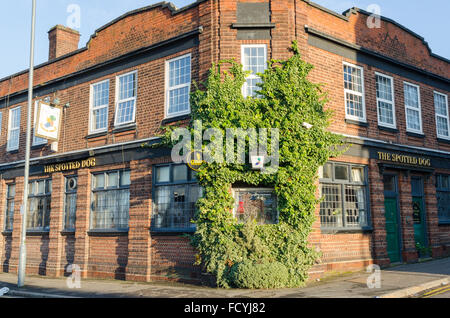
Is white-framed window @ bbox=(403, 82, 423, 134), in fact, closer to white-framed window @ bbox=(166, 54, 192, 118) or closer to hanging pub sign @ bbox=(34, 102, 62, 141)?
white-framed window @ bbox=(166, 54, 192, 118)

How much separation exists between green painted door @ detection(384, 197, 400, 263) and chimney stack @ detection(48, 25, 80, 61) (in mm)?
15663

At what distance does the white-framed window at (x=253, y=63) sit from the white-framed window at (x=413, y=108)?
23.0 feet

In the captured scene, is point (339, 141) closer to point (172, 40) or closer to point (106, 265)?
point (172, 40)

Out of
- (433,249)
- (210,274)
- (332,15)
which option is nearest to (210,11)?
(332,15)

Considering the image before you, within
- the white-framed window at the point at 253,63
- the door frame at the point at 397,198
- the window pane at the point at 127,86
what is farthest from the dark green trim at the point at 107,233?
the door frame at the point at 397,198

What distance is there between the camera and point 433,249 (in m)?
15.9

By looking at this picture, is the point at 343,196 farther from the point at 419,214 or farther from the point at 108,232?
the point at 108,232

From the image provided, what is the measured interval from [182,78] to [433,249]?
11364 millimetres

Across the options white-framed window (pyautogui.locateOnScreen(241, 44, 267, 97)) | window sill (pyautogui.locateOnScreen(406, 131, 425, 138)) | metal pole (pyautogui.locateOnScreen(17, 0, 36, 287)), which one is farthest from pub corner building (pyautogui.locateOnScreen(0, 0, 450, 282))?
metal pole (pyautogui.locateOnScreen(17, 0, 36, 287))

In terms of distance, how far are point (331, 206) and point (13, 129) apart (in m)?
15.3

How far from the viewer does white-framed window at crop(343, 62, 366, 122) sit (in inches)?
568

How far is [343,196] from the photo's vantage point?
13.8m

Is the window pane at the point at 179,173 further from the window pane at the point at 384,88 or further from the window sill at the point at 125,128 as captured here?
the window pane at the point at 384,88

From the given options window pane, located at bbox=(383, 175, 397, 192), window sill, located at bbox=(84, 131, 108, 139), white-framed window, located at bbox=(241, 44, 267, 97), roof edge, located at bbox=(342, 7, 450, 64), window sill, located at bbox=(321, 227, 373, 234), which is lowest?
window sill, located at bbox=(321, 227, 373, 234)
